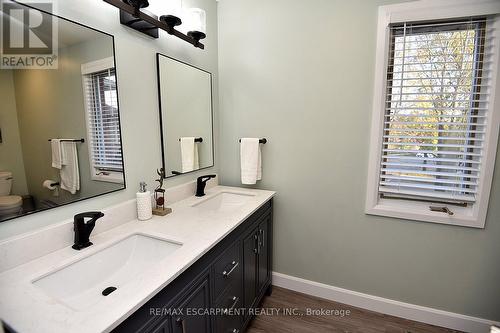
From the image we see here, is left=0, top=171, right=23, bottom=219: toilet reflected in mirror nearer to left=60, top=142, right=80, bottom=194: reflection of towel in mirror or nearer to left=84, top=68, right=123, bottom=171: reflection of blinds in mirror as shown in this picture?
left=60, top=142, right=80, bottom=194: reflection of towel in mirror

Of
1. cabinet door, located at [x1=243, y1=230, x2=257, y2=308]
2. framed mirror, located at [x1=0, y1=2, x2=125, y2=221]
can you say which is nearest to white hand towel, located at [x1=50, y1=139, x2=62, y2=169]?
framed mirror, located at [x1=0, y1=2, x2=125, y2=221]

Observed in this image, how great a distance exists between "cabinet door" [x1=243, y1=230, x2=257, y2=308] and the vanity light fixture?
1.36m

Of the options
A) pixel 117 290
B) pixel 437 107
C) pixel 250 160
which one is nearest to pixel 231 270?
pixel 117 290

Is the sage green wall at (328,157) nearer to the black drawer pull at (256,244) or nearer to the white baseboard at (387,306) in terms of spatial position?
the white baseboard at (387,306)

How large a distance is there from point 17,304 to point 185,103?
1422 millimetres

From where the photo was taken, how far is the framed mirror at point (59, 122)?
898mm

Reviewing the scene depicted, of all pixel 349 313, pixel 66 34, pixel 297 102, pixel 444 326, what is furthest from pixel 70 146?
pixel 444 326

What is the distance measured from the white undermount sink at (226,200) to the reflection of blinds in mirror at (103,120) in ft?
2.47

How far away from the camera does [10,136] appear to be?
893mm

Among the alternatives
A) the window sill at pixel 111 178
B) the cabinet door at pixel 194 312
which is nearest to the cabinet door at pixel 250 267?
Answer: the cabinet door at pixel 194 312

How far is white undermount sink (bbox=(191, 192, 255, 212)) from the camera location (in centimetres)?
188

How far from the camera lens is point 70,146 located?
1103mm

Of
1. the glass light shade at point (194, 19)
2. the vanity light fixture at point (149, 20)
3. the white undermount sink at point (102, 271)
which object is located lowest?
the white undermount sink at point (102, 271)

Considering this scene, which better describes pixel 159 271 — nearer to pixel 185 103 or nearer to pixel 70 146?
pixel 70 146
